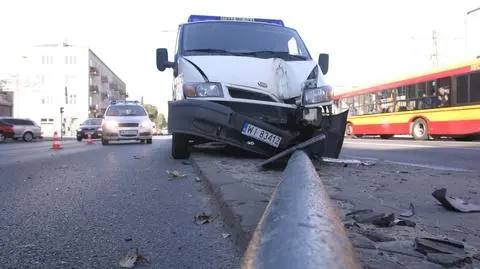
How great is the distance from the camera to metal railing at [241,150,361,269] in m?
1.32

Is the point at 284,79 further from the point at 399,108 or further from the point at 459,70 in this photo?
the point at 399,108

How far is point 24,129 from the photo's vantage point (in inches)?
1248

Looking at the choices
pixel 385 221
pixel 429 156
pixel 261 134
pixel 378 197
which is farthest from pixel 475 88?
pixel 385 221

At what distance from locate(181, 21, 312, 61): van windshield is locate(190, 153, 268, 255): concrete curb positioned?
245cm

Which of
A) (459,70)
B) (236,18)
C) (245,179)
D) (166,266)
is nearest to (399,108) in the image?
(459,70)

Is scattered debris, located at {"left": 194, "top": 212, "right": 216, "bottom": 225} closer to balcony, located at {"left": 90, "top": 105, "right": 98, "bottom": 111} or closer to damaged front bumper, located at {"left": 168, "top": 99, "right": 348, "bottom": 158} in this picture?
damaged front bumper, located at {"left": 168, "top": 99, "right": 348, "bottom": 158}

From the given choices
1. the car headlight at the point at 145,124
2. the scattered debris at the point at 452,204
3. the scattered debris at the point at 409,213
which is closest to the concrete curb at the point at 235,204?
the scattered debris at the point at 409,213

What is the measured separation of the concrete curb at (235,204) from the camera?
2.79 meters

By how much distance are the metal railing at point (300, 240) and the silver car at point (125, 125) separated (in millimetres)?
16440

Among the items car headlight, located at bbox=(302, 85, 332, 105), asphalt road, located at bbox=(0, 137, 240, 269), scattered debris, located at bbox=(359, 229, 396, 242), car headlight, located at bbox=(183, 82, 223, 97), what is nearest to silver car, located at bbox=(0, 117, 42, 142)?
asphalt road, located at bbox=(0, 137, 240, 269)

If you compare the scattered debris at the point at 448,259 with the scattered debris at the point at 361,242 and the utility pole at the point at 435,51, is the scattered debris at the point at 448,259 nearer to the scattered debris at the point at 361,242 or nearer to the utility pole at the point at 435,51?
the scattered debris at the point at 361,242

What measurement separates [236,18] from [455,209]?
564 centimetres

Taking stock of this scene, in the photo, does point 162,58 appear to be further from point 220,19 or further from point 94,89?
point 94,89

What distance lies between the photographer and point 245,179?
16.4 ft
